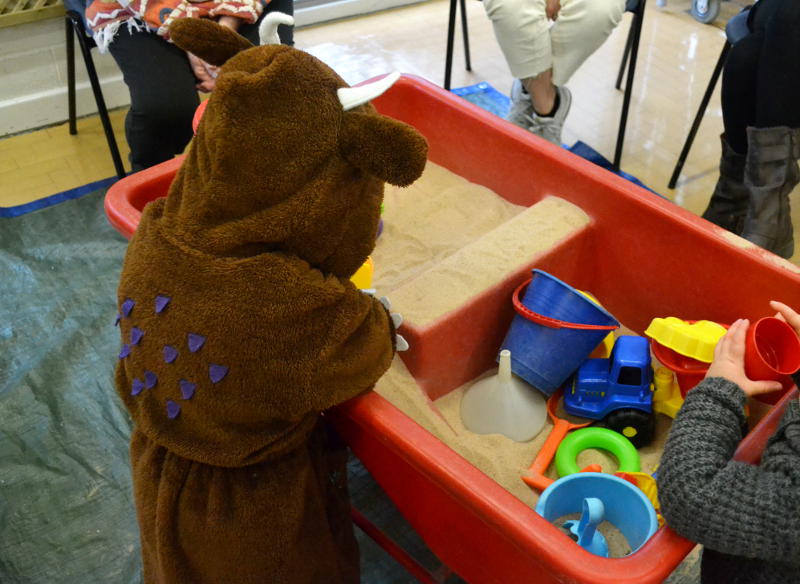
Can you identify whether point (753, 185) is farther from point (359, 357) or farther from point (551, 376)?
point (359, 357)

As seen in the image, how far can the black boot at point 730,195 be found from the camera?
163 cm

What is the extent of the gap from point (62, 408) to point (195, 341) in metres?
0.74

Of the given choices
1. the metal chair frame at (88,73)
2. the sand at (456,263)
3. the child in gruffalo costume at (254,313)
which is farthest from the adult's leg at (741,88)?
the metal chair frame at (88,73)

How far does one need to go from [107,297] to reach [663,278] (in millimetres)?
1105

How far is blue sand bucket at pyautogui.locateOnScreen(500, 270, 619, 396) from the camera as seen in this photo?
44.7 inches

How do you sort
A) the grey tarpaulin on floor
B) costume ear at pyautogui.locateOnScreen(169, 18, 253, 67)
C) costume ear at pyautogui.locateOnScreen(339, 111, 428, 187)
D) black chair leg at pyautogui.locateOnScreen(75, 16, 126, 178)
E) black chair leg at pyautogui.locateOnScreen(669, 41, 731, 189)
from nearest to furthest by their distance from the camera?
1. costume ear at pyautogui.locateOnScreen(339, 111, 428, 187)
2. costume ear at pyautogui.locateOnScreen(169, 18, 253, 67)
3. the grey tarpaulin on floor
4. black chair leg at pyautogui.locateOnScreen(75, 16, 126, 178)
5. black chair leg at pyautogui.locateOnScreen(669, 41, 731, 189)

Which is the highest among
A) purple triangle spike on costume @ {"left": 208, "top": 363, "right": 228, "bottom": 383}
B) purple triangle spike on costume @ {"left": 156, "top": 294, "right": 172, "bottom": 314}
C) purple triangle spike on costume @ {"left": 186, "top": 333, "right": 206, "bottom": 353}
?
purple triangle spike on costume @ {"left": 156, "top": 294, "right": 172, "bottom": 314}

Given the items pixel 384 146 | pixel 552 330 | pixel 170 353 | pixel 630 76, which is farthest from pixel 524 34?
pixel 170 353

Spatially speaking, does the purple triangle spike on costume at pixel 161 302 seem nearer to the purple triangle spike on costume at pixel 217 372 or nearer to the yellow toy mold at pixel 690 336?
the purple triangle spike on costume at pixel 217 372

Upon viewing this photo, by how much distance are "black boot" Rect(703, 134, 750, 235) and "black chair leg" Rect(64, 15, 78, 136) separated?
149cm

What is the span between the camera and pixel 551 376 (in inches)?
46.0

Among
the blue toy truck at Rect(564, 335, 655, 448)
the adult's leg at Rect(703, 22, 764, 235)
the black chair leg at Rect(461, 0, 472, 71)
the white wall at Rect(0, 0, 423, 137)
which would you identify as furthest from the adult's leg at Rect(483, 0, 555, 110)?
the white wall at Rect(0, 0, 423, 137)

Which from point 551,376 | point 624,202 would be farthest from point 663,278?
point 551,376

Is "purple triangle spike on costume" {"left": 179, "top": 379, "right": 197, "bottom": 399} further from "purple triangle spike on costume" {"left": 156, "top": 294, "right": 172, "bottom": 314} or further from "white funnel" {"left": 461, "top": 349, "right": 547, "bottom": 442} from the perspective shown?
"white funnel" {"left": 461, "top": 349, "right": 547, "bottom": 442}
